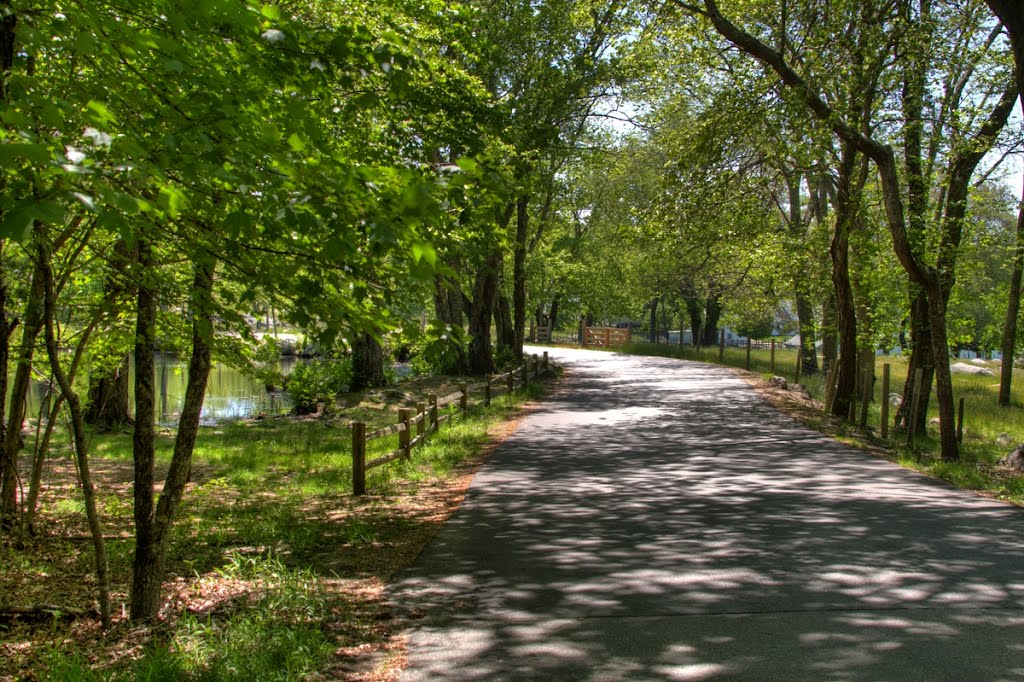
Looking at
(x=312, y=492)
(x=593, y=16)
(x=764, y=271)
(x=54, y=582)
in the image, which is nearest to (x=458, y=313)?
(x=764, y=271)

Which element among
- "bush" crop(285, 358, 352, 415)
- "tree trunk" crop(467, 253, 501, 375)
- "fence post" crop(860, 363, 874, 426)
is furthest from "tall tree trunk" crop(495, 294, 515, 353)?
"fence post" crop(860, 363, 874, 426)

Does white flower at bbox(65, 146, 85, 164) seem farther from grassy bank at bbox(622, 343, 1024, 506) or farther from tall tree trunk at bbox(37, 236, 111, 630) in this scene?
grassy bank at bbox(622, 343, 1024, 506)

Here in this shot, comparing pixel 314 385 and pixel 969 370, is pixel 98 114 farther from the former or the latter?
pixel 969 370

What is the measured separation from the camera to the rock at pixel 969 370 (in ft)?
135

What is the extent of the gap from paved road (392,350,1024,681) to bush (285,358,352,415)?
10.3 m

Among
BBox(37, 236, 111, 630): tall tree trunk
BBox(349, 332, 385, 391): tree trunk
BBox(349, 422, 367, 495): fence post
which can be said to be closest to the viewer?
BBox(37, 236, 111, 630): tall tree trunk

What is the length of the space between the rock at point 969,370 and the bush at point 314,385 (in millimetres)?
30452

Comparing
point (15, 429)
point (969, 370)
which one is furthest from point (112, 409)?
point (969, 370)

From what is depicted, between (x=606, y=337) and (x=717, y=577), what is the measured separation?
53066 mm

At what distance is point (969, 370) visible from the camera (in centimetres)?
4300

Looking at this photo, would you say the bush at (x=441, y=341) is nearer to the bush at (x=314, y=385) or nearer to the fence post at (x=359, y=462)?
the fence post at (x=359, y=462)

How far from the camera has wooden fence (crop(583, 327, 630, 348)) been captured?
5916cm

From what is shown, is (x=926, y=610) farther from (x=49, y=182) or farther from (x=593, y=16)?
(x=593, y=16)

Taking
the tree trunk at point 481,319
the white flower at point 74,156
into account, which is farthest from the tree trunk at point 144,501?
the tree trunk at point 481,319
